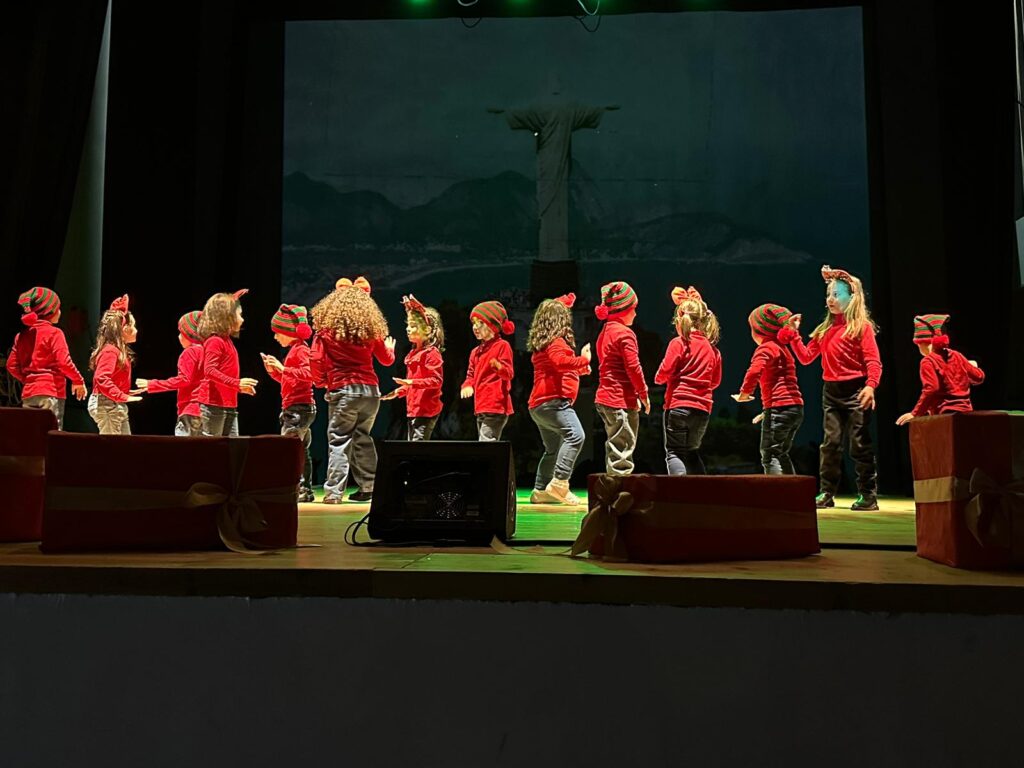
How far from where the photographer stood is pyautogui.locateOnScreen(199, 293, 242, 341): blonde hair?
6.00 meters

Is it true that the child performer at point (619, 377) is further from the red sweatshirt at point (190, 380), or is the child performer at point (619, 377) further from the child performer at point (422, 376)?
the red sweatshirt at point (190, 380)

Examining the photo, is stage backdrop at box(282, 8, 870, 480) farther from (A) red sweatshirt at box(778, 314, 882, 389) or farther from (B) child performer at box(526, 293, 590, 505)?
(A) red sweatshirt at box(778, 314, 882, 389)

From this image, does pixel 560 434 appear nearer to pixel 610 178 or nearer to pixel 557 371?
pixel 557 371

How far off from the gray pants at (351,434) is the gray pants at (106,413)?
5.52ft

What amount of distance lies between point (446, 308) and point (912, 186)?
4.55 metres

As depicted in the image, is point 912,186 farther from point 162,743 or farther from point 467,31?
point 162,743

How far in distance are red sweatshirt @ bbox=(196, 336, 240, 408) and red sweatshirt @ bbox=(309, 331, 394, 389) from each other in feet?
1.99

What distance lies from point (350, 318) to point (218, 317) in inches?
35.6

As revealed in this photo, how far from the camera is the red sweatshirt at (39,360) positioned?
652cm

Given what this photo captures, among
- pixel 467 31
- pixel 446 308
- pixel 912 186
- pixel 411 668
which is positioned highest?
pixel 467 31

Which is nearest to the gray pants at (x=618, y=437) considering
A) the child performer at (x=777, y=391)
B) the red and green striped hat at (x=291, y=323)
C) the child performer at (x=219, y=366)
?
the child performer at (x=777, y=391)

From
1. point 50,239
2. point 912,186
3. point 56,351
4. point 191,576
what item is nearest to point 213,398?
point 56,351

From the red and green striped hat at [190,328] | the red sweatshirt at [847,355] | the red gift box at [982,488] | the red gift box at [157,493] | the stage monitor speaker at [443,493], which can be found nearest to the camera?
the red gift box at [982,488]

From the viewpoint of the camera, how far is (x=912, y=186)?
7.99 m
